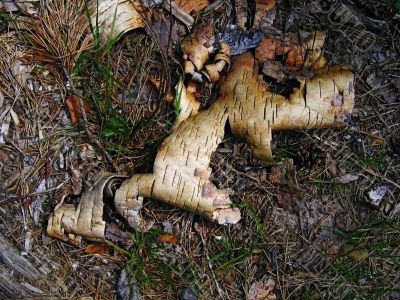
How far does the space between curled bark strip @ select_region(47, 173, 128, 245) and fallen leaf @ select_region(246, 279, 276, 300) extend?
869 mm

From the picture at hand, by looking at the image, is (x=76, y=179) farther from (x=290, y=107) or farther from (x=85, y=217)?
(x=290, y=107)

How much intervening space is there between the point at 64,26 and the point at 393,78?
74.4 inches

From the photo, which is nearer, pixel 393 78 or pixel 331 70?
pixel 331 70

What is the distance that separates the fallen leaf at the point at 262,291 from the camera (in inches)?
113

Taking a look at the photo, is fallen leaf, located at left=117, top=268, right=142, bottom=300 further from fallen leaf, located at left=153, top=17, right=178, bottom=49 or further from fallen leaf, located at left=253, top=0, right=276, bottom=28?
fallen leaf, located at left=253, top=0, right=276, bottom=28

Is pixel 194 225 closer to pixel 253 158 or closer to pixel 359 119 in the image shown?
pixel 253 158

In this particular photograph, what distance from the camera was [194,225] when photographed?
9.58ft

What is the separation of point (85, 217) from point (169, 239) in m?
0.48

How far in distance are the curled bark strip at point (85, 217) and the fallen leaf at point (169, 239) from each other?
0.32 meters

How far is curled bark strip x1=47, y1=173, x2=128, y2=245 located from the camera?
9.20ft

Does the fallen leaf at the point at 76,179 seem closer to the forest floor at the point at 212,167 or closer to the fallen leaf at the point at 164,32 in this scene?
the forest floor at the point at 212,167

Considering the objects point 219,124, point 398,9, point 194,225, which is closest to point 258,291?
point 194,225

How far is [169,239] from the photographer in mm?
2918

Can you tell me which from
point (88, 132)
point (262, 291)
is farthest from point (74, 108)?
point (262, 291)
